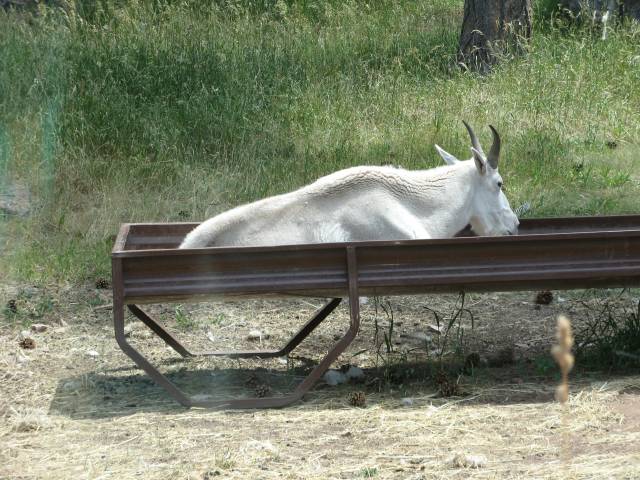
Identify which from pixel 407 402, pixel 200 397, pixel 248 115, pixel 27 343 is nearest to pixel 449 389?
pixel 407 402

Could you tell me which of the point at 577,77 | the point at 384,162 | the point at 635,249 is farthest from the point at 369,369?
the point at 577,77

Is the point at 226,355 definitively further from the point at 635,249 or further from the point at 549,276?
the point at 635,249

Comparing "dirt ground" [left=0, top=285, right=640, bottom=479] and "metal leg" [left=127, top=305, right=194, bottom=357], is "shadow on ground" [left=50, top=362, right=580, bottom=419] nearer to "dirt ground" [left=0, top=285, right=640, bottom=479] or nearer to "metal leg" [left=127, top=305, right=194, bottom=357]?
"dirt ground" [left=0, top=285, right=640, bottom=479]

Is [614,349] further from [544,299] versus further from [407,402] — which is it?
[544,299]

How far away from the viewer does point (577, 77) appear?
40.3 feet

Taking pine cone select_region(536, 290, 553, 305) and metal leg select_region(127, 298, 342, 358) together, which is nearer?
metal leg select_region(127, 298, 342, 358)

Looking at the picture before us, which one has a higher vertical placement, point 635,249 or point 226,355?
point 635,249

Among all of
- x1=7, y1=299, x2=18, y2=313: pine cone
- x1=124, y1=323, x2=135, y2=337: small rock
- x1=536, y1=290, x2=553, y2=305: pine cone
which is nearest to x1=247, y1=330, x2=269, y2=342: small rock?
x1=124, y1=323, x2=135, y2=337: small rock

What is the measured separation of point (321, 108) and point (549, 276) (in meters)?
6.44

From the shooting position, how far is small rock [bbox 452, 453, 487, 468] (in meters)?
4.82

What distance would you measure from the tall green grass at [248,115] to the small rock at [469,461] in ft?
16.5

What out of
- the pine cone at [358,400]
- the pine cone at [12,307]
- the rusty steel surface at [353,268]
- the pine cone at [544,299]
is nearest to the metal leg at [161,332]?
the rusty steel surface at [353,268]

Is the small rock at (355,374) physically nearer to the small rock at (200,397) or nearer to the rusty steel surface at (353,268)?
the rusty steel surface at (353,268)

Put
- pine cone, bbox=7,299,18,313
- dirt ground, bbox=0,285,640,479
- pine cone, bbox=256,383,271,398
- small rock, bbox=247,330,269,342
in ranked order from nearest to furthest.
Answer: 1. dirt ground, bbox=0,285,640,479
2. pine cone, bbox=256,383,271,398
3. small rock, bbox=247,330,269,342
4. pine cone, bbox=7,299,18,313
